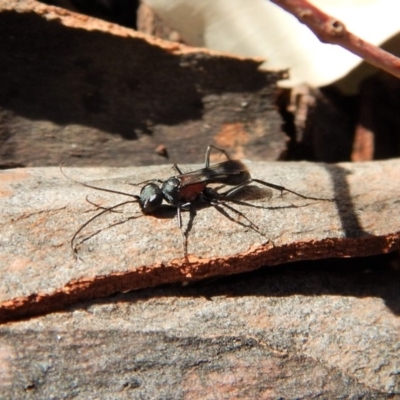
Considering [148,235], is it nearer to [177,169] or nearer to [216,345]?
[216,345]

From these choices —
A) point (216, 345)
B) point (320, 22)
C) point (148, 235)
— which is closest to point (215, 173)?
point (148, 235)

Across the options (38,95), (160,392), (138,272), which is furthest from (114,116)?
(160,392)

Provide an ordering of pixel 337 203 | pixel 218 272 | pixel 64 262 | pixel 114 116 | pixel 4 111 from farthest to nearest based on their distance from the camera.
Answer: pixel 114 116, pixel 4 111, pixel 337 203, pixel 218 272, pixel 64 262

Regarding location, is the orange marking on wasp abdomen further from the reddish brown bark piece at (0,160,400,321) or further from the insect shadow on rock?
the reddish brown bark piece at (0,160,400,321)

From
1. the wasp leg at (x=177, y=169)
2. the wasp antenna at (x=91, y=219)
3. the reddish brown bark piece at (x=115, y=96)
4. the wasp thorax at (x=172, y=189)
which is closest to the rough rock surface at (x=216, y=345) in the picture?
the wasp antenna at (x=91, y=219)

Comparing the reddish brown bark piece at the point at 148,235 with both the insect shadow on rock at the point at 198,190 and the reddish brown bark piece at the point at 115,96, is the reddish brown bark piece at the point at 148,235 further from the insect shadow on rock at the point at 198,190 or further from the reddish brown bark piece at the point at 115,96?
the reddish brown bark piece at the point at 115,96

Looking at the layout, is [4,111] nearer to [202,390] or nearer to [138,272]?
[138,272]
